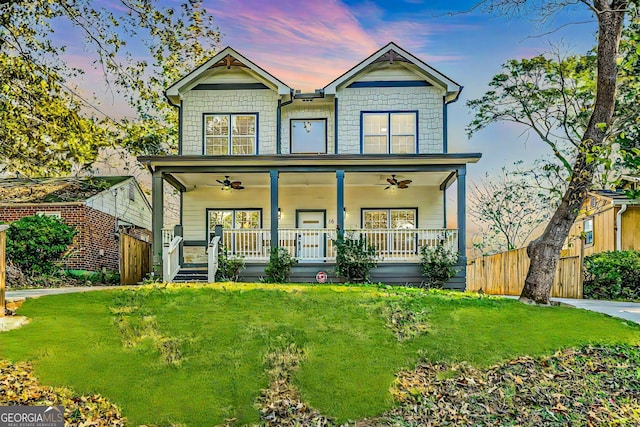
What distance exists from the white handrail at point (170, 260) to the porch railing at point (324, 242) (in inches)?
59.6

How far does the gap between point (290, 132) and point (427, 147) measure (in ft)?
16.1

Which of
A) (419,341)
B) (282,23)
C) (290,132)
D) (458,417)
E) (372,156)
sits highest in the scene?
(282,23)

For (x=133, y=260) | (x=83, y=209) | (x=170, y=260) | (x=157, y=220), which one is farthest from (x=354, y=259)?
(x=83, y=209)

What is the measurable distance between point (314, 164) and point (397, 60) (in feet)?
Result: 16.1

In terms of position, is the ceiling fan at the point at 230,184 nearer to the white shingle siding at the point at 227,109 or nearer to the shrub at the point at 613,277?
the white shingle siding at the point at 227,109

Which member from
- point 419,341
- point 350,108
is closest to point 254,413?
point 419,341

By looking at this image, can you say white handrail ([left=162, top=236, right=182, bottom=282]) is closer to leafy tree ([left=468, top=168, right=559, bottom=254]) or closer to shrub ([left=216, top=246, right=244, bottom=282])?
shrub ([left=216, top=246, right=244, bottom=282])

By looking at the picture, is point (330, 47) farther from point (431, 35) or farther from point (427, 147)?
point (427, 147)

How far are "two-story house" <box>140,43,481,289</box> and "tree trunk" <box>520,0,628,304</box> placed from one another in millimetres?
4267

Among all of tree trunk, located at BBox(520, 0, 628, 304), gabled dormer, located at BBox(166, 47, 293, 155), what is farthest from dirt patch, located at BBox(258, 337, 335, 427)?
gabled dormer, located at BBox(166, 47, 293, 155)

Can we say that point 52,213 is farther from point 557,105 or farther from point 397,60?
point 557,105

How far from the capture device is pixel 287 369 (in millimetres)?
7000

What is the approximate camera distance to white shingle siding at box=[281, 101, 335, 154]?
755 inches

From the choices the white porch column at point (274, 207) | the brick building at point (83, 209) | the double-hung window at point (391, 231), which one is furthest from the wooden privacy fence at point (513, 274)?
the brick building at point (83, 209)
